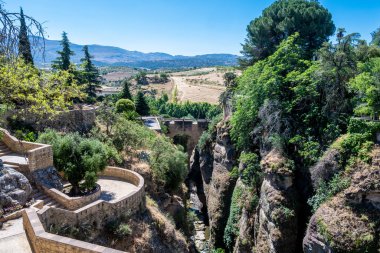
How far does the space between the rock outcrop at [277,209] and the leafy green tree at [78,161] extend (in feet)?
30.0

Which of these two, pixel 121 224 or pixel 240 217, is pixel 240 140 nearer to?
pixel 240 217

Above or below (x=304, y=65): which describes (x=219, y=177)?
below

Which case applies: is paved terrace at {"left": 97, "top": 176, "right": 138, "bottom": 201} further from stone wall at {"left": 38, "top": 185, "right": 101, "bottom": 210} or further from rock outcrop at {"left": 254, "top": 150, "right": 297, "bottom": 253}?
rock outcrop at {"left": 254, "top": 150, "right": 297, "bottom": 253}

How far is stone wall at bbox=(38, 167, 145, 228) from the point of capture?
38.8 ft

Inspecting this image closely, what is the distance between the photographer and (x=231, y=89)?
34.9 meters

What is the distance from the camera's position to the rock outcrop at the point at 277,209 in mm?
16141

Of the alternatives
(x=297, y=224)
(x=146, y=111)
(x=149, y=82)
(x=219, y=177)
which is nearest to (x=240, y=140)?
(x=219, y=177)

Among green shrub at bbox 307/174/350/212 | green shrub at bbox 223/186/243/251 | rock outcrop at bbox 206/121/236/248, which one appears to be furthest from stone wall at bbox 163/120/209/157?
green shrub at bbox 307/174/350/212

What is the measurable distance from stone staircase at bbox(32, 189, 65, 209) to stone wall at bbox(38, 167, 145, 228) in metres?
1.36

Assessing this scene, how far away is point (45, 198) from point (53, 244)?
5.87 metres

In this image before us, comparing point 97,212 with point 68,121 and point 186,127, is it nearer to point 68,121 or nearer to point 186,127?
point 68,121

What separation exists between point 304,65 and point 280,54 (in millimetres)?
1854

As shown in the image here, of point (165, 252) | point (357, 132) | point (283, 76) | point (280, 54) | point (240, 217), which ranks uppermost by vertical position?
point (280, 54)

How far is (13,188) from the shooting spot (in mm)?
12656
